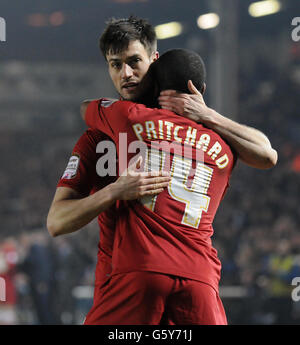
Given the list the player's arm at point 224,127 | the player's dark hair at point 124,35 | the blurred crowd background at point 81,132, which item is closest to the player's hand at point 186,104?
the player's arm at point 224,127

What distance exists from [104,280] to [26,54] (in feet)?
54.4

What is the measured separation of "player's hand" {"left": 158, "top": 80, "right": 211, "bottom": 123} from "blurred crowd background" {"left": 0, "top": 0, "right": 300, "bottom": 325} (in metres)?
5.79

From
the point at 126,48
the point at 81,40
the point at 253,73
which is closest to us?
the point at 126,48

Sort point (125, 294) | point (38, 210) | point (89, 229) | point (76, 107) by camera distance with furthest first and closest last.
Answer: point (76, 107) → point (38, 210) → point (89, 229) → point (125, 294)

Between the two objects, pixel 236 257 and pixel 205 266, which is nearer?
pixel 205 266

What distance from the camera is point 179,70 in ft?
7.75

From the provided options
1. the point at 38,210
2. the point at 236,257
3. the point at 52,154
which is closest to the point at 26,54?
the point at 52,154

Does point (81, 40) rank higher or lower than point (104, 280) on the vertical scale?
higher

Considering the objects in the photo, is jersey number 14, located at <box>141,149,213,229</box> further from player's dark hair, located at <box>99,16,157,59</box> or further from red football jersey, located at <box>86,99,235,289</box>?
player's dark hair, located at <box>99,16,157,59</box>

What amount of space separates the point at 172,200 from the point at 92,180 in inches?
14.9

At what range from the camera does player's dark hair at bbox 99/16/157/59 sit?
2635 mm

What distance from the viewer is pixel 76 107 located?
16.6 meters

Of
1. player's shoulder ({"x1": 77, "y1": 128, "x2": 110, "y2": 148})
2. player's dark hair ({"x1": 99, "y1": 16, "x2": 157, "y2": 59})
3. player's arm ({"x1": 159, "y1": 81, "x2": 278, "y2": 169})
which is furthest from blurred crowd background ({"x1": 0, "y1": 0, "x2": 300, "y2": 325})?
player's shoulder ({"x1": 77, "y1": 128, "x2": 110, "y2": 148})
